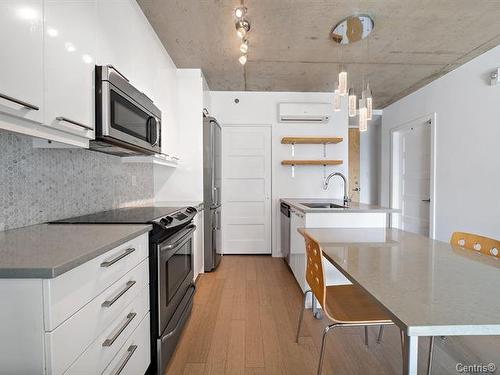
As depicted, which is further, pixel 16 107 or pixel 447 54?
pixel 447 54

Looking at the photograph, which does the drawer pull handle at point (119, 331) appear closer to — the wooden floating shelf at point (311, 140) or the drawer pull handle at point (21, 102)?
the drawer pull handle at point (21, 102)

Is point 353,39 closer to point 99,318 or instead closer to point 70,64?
point 70,64

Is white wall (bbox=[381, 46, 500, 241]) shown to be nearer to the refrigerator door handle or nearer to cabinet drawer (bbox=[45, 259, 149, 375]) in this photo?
the refrigerator door handle

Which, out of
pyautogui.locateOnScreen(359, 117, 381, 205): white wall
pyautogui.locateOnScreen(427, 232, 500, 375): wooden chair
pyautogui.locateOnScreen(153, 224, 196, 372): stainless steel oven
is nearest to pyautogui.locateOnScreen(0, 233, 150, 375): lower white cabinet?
pyautogui.locateOnScreen(153, 224, 196, 372): stainless steel oven

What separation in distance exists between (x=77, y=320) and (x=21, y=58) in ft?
3.12

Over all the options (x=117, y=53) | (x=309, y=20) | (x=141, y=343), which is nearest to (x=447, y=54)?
(x=309, y=20)

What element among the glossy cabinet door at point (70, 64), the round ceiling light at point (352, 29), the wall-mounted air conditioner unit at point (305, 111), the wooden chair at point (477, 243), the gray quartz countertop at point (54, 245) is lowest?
the wooden chair at point (477, 243)

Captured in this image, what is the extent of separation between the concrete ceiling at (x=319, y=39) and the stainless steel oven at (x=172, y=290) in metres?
1.88

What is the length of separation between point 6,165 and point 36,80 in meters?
0.49

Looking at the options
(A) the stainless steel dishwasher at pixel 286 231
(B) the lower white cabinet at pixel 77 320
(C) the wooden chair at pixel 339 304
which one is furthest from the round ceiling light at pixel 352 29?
(B) the lower white cabinet at pixel 77 320

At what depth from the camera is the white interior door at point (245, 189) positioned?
392 cm

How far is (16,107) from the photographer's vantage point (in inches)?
34.0

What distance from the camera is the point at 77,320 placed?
817 mm

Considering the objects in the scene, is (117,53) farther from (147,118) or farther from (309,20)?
(309,20)
